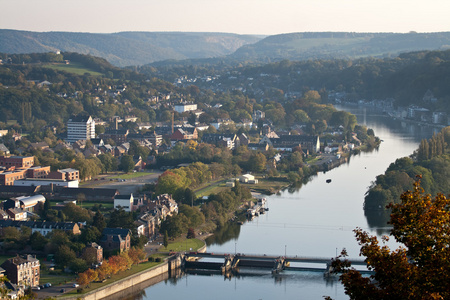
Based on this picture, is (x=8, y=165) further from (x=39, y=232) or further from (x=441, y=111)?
(x=441, y=111)

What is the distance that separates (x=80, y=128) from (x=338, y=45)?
8115cm

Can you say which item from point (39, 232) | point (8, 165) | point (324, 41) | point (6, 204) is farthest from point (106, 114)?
point (324, 41)

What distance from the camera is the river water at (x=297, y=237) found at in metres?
11.5

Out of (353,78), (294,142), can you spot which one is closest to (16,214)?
(294,142)

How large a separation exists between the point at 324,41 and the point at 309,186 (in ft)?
299

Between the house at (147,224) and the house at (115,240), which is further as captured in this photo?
the house at (147,224)

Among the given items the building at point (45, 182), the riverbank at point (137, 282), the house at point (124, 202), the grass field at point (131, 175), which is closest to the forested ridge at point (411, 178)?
the house at point (124, 202)

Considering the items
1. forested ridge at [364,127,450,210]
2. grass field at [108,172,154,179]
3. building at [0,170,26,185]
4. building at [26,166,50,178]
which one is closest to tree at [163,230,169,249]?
forested ridge at [364,127,450,210]

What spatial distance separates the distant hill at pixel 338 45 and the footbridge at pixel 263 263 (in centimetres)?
7466

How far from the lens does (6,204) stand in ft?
51.3

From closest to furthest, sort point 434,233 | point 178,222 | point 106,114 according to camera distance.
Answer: point 434,233
point 178,222
point 106,114

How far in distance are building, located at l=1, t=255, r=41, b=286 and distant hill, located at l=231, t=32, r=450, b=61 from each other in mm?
76638

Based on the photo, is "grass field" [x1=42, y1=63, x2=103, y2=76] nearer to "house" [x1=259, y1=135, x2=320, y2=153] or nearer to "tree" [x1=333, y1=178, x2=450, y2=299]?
"house" [x1=259, y1=135, x2=320, y2=153]

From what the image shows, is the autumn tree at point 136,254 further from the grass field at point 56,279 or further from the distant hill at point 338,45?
the distant hill at point 338,45
